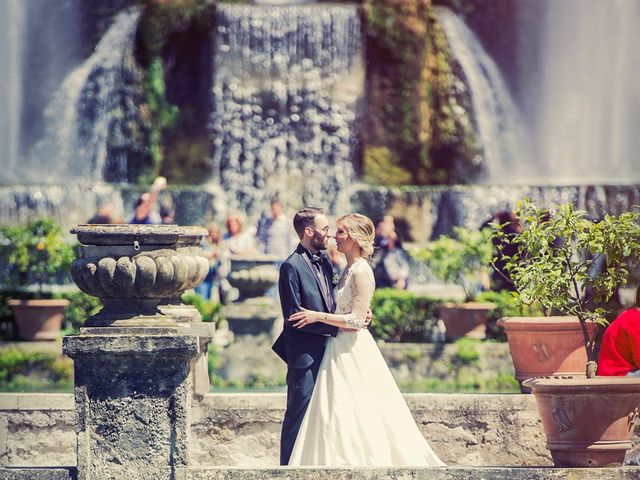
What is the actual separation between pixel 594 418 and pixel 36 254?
8.78 meters

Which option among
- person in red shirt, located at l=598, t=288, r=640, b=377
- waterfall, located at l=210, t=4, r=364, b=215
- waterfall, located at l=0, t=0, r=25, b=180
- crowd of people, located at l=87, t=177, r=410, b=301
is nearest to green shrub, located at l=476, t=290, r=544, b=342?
crowd of people, located at l=87, t=177, r=410, b=301

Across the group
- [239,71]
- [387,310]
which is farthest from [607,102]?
[387,310]

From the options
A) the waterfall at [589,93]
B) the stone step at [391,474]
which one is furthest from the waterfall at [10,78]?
the stone step at [391,474]

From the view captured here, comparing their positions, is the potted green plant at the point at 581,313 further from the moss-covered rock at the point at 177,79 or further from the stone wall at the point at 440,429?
the moss-covered rock at the point at 177,79

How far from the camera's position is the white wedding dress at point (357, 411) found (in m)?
7.27

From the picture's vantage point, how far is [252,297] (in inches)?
525

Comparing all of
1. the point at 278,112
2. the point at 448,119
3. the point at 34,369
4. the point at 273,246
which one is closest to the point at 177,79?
the point at 278,112

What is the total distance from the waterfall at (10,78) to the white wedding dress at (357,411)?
2004cm

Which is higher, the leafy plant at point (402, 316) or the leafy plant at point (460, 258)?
the leafy plant at point (460, 258)

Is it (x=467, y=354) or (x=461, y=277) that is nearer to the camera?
(x=467, y=354)

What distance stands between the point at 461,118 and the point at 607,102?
4.04 meters

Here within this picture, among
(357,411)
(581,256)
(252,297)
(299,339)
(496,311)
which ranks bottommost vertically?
(496,311)

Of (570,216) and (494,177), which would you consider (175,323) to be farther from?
(494,177)

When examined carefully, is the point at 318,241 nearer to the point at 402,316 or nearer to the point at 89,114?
the point at 402,316
